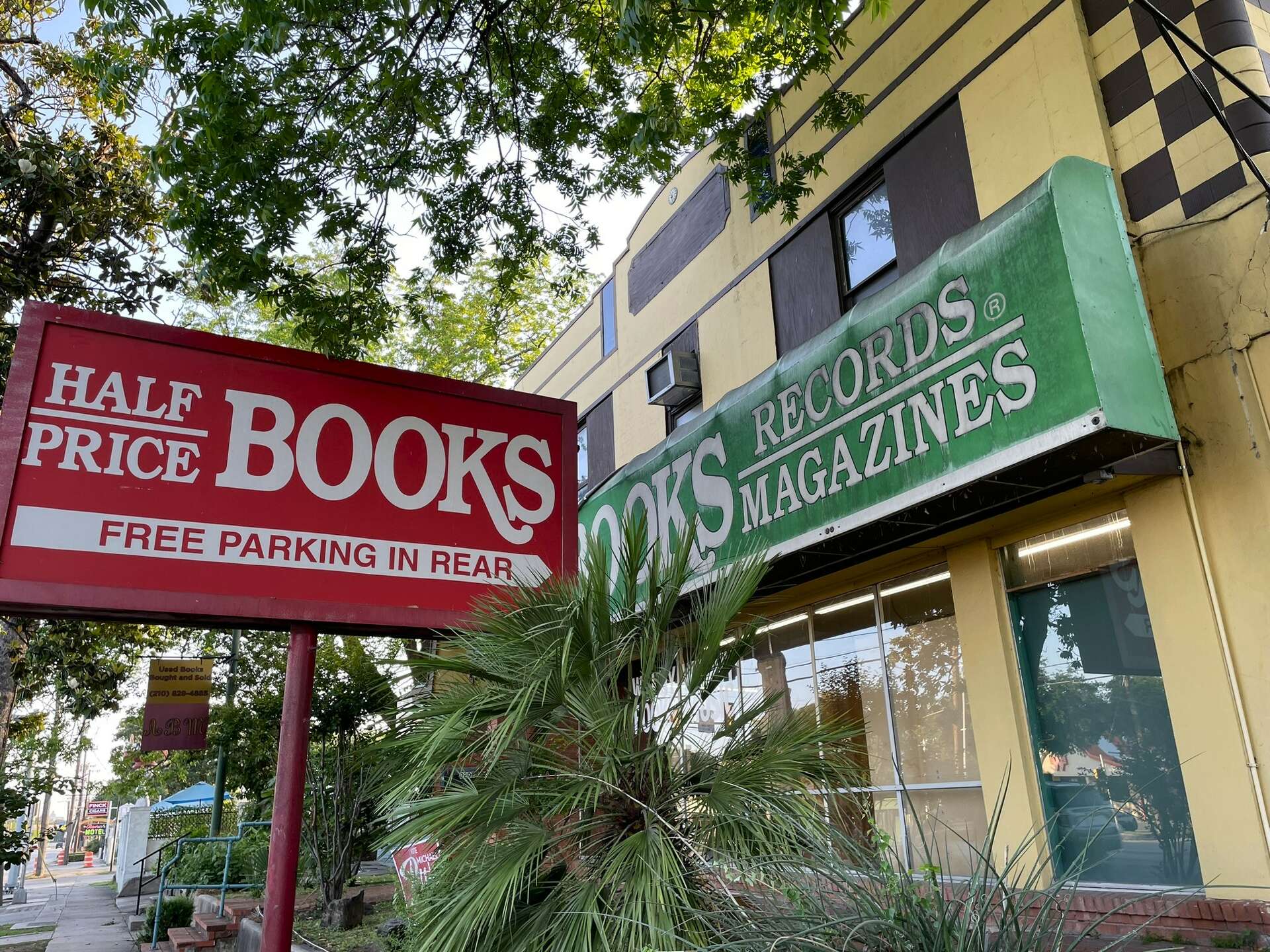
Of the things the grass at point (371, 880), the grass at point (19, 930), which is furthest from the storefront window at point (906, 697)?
the grass at point (19, 930)

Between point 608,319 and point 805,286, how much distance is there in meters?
5.62

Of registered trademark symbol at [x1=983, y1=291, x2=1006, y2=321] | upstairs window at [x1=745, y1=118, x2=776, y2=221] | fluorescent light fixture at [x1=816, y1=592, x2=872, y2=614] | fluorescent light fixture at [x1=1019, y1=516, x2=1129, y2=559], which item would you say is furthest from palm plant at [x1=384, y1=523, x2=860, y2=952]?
upstairs window at [x1=745, y1=118, x2=776, y2=221]

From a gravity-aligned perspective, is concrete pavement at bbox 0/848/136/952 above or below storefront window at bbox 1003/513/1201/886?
below

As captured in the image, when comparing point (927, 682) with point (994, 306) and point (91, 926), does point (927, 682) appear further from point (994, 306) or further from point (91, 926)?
point (91, 926)

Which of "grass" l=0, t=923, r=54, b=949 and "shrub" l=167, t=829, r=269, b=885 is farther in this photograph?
"grass" l=0, t=923, r=54, b=949

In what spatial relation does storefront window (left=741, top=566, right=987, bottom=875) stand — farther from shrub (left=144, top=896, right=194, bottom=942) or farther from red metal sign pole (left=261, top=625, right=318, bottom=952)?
shrub (left=144, top=896, right=194, bottom=942)

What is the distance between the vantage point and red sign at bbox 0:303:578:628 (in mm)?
4992

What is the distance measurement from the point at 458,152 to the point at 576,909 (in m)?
7.52

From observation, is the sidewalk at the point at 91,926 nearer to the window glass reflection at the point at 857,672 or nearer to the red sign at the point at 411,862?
the red sign at the point at 411,862

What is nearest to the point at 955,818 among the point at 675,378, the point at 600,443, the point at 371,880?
the point at 675,378

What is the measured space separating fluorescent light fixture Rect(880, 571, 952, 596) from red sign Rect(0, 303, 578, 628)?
127 inches

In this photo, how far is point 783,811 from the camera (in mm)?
3748

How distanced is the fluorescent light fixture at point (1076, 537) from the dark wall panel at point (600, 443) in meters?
7.54

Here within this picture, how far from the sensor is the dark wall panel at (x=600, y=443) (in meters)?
13.8
